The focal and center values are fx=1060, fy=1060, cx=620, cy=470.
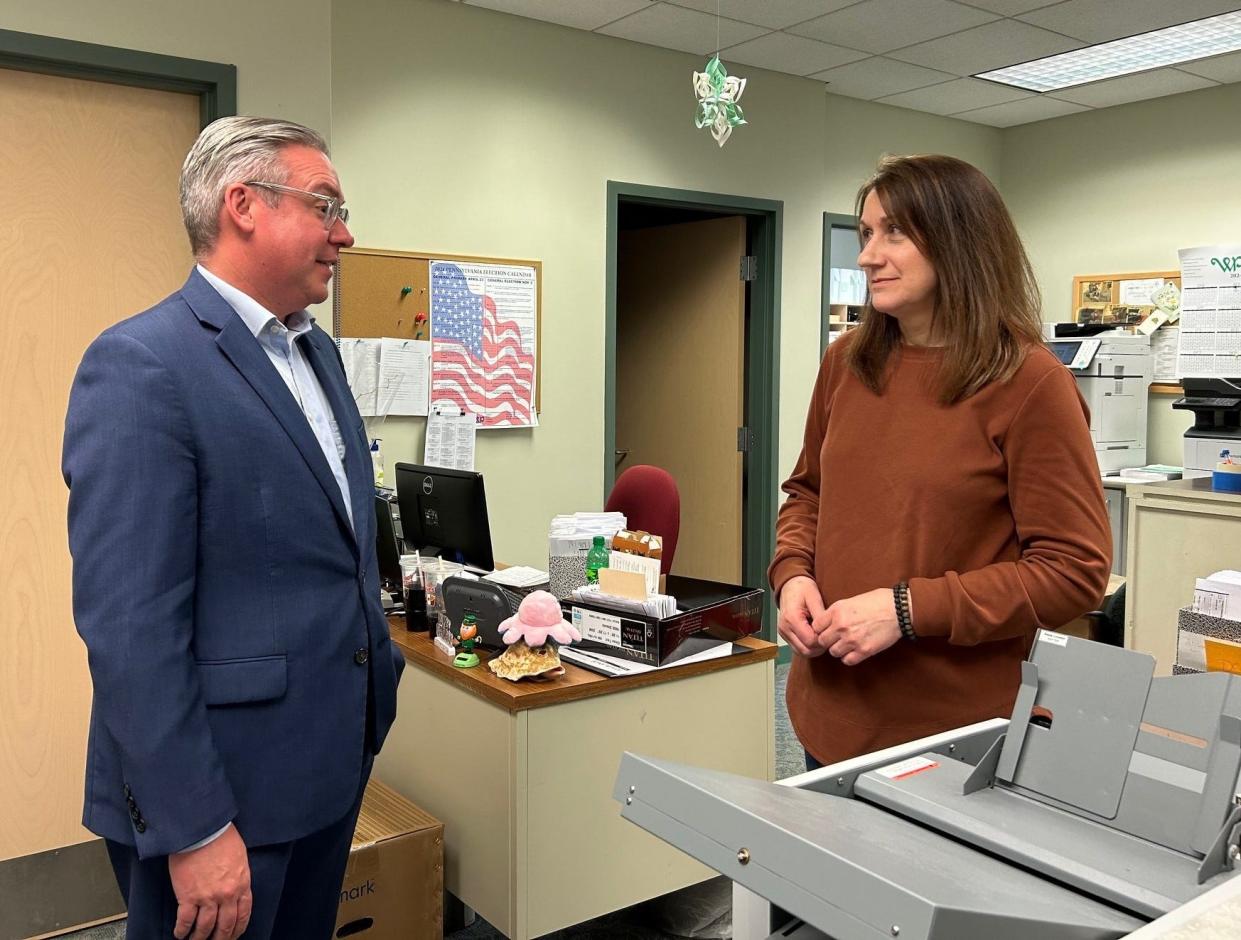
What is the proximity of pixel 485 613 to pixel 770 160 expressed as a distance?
318cm

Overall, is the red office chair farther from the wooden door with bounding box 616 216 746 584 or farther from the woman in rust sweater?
the woman in rust sweater

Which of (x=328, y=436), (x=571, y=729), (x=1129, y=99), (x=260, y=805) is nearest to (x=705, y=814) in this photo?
(x=260, y=805)

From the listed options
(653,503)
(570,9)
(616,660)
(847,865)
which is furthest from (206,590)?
(570,9)

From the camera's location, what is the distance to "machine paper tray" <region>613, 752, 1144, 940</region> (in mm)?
740

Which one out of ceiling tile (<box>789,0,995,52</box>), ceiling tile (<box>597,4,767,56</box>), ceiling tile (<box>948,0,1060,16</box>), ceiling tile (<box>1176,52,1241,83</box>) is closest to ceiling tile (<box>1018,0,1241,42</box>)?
ceiling tile (<box>948,0,1060,16</box>)

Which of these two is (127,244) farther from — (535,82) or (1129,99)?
(1129,99)

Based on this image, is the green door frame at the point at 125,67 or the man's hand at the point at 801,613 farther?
Answer: the green door frame at the point at 125,67

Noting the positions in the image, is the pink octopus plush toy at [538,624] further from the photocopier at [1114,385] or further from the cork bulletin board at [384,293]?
the photocopier at [1114,385]

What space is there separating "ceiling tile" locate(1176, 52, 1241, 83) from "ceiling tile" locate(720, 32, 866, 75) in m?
1.58

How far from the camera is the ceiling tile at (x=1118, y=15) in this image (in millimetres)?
3902

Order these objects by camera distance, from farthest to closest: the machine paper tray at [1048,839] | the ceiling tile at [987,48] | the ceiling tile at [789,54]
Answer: the ceiling tile at [789,54], the ceiling tile at [987,48], the machine paper tray at [1048,839]

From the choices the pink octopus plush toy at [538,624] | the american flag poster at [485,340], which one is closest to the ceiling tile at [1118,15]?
the american flag poster at [485,340]

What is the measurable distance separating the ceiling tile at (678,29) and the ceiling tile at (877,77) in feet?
2.33

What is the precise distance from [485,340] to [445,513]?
54.9 inches
